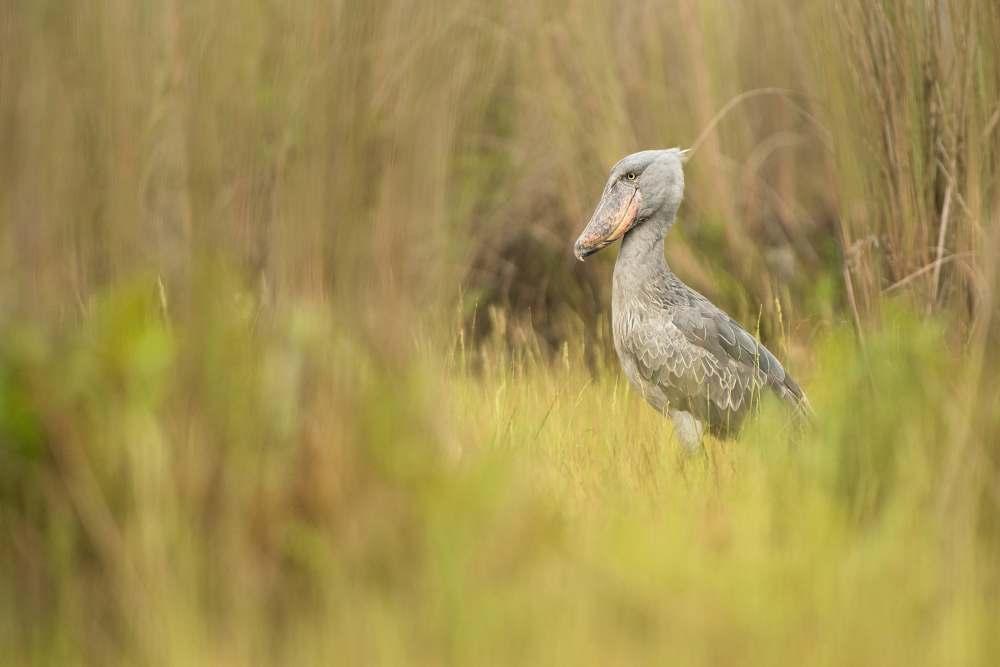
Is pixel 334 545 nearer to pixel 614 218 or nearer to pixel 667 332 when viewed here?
pixel 667 332

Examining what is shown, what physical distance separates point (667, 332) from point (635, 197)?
0.47 metres

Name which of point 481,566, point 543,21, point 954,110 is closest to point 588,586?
point 481,566

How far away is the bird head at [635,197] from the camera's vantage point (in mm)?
4684

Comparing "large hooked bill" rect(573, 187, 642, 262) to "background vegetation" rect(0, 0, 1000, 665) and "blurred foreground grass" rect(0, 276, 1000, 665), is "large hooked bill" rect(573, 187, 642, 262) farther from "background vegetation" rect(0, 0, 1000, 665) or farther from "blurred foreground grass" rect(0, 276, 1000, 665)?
"blurred foreground grass" rect(0, 276, 1000, 665)

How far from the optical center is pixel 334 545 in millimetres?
2445

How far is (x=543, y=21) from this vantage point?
6043 millimetres

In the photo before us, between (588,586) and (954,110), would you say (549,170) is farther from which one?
(588,586)

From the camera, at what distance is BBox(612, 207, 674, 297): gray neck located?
468 cm

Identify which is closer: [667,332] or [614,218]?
[667,332]

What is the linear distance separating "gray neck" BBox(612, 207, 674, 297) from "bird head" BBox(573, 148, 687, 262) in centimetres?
2

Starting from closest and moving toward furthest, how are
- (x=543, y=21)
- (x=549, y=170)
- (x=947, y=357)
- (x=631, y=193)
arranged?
(x=947, y=357)
(x=631, y=193)
(x=543, y=21)
(x=549, y=170)

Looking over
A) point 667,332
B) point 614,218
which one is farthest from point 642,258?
point 667,332

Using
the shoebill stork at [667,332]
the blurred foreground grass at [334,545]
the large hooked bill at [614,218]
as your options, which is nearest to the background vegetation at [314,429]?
the blurred foreground grass at [334,545]

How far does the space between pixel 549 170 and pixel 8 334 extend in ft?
14.0
